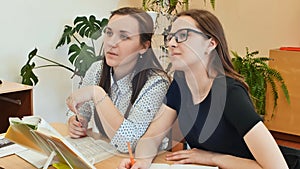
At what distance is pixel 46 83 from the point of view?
10.2 feet

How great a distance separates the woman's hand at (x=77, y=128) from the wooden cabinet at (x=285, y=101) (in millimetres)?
2154

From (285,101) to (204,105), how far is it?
212 centimetres

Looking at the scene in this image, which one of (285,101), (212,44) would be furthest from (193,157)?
(285,101)

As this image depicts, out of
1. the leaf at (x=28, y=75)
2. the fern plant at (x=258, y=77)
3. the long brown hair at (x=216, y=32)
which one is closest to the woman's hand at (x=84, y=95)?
the long brown hair at (x=216, y=32)

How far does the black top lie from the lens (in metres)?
1.27

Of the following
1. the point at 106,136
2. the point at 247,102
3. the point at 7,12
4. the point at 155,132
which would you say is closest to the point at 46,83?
the point at 7,12

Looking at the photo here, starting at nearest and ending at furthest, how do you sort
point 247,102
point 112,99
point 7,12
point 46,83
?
point 247,102, point 112,99, point 7,12, point 46,83

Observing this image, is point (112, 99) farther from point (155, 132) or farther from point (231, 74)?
point (231, 74)

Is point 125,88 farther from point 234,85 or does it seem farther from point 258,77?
point 258,77

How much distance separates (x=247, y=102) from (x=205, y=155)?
235 millimetres

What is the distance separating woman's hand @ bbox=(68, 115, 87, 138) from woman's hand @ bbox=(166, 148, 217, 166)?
0.39 meters

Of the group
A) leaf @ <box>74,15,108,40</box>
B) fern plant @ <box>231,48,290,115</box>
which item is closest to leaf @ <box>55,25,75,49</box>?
leaf @ <box>74,15,108,40</box>

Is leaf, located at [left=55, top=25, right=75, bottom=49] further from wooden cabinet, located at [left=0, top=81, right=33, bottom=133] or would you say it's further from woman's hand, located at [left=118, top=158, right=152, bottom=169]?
woman's hand, located at [left=118, top=158, right=152, bottom=169]

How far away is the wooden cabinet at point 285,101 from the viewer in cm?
319
